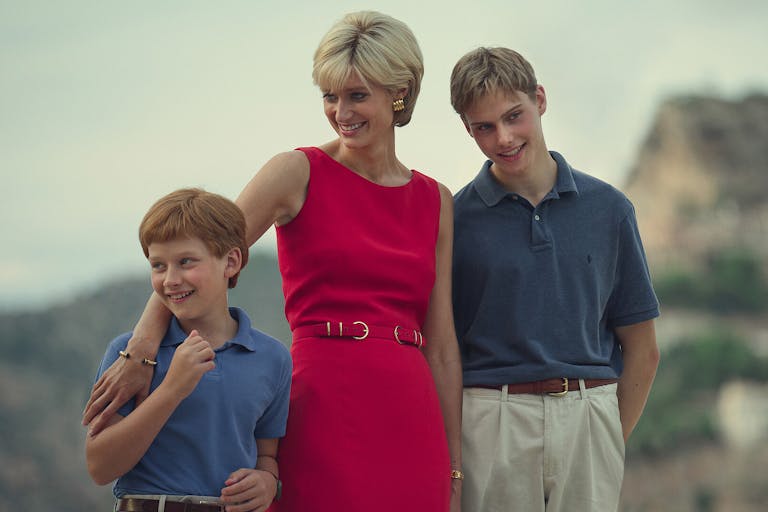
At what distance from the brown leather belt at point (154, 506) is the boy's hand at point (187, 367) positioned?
21cm

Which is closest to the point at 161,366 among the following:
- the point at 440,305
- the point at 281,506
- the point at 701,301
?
the point at 281,506

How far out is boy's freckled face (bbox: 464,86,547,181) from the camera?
8.58ft

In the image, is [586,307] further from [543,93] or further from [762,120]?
[762,120]

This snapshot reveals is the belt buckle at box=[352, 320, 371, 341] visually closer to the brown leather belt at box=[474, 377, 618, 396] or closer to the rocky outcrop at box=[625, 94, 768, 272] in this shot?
the brown leather belt at box=[474, 377, 618, 396]

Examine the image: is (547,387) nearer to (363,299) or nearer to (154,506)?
(363,299)

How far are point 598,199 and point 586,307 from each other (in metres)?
0.28

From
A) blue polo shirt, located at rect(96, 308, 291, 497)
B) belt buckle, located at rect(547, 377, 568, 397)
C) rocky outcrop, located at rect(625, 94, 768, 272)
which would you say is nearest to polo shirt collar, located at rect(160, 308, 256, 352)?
blue polo shirt, located at rect(96, 308, 291, 497)

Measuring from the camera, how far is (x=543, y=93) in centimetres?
275

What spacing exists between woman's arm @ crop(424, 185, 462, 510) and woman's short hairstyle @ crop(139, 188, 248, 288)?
61 centimetres

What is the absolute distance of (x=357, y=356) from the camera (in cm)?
241

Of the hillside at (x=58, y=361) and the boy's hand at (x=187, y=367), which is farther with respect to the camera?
the hillside at (x=58, y=361)

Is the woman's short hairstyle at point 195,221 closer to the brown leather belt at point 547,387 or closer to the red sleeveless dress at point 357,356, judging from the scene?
the red sleeveless dress at point 357,356

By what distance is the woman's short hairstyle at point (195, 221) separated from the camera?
2.12 meters

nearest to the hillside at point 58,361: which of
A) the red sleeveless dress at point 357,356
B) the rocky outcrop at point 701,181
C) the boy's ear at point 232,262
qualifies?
the rocky outcrop at point 701,181
